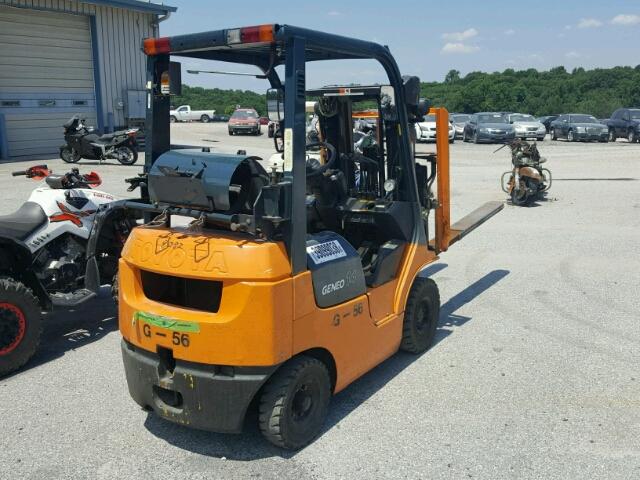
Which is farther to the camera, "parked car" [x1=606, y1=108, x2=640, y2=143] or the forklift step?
"parked car" [x1=606, y1=108, x2=640, y2=143]

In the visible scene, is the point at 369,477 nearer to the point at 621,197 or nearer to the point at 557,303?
the point at 557,303

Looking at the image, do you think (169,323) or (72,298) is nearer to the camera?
(169,323)

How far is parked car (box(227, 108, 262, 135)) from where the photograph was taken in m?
36.0

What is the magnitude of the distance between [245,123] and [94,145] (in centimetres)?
1863

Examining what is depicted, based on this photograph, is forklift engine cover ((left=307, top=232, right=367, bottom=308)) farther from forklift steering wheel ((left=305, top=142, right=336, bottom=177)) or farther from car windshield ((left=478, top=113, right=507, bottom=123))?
car windshield ((left=478, top=113, right=507, bottom=123))

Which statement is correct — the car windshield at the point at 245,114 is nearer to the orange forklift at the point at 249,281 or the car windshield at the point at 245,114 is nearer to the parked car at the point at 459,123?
the parked car at the point at 459,123

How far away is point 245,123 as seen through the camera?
3600 centimetres

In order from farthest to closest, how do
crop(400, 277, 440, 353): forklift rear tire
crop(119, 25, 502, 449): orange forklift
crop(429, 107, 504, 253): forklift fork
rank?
crop(429, 107, 504, 253): forklift fork
crop(400, 277, 440, 353): forklift rear tire
crop(119, 25, 502, 449): orange forklift

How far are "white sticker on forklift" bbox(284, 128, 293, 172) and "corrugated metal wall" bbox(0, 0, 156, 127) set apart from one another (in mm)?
19560

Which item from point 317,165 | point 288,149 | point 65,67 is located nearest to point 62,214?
point 317,165

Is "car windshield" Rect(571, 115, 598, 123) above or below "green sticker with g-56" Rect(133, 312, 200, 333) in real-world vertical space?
above

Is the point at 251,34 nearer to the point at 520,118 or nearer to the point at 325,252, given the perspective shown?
the point at 325,252

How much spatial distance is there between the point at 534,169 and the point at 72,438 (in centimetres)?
1124

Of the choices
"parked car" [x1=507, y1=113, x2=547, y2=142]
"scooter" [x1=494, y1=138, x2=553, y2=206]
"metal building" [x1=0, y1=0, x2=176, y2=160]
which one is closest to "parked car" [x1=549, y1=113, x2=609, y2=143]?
"parked car" [x1=507, y1=113, x2=547, y2=142]
